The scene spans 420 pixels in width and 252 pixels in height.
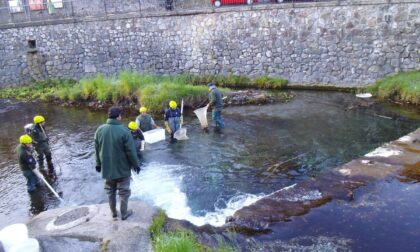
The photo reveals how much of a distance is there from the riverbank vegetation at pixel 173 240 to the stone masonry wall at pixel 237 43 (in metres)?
13.2

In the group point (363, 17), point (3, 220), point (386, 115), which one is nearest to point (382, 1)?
point (363, 17)

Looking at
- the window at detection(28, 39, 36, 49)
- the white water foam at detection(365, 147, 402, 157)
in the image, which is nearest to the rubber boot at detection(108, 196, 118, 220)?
the white water foam at detection(365, 147, 402, 157)

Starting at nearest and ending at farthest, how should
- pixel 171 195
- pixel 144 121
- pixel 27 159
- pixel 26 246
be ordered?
1. pixel 26 246
2. pixel 171 195
3. pixel 27 159
4. pixel 144 121

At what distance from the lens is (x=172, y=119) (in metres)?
12.5

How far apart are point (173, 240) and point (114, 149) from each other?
69.3 inches

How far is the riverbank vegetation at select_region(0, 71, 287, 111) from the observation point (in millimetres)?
16169

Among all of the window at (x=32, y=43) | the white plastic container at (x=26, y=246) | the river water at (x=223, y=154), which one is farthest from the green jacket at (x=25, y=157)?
the window at (x=32, y=43)

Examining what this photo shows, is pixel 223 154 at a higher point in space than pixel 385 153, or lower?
lower

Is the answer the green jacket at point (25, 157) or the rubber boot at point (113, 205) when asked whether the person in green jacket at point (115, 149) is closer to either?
the rubber boot at point (113, 205)

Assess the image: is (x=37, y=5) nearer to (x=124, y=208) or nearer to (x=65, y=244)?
(x=124, y=208)

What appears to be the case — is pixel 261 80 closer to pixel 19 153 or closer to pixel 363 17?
pixel 363 17

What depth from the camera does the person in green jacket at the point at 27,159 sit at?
9.55 meters

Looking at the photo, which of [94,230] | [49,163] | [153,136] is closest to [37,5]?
[49,163]

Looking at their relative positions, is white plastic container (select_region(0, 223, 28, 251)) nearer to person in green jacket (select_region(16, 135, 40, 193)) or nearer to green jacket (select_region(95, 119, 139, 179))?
green jacket (select_region(95, 119, 139, 179))
